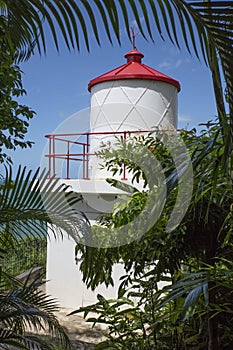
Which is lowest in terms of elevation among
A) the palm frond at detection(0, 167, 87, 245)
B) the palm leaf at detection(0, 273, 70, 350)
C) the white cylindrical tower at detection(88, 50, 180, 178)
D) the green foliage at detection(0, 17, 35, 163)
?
the palm leaf at detection(0, 273, 70, 350)

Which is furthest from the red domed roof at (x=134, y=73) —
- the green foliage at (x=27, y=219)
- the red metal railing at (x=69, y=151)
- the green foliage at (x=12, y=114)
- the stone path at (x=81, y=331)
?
the green foliage at (x=27, y=219)

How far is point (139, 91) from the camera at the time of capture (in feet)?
14.5

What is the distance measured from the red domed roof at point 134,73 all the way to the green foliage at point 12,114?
156 cm

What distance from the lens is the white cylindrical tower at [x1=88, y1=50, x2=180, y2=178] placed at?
4.41 m

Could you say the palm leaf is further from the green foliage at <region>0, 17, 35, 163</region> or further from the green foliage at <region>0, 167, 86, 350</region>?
the green foliage at <region>0, 17, 35, 163</region>

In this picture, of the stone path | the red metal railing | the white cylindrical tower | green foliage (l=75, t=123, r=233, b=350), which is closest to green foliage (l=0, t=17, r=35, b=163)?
the red metal railing

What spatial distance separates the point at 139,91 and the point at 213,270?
3.16m

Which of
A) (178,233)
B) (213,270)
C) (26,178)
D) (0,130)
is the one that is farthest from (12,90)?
(213,270)

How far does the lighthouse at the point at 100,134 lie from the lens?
4105 millimetres

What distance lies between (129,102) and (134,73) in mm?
311

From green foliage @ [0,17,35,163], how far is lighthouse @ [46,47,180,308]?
103 centimetres

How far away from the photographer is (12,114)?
301 centimetres

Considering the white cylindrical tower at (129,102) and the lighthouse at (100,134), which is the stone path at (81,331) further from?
the white cylindrical tower at (129,102)

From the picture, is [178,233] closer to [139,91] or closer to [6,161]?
[6,161]
